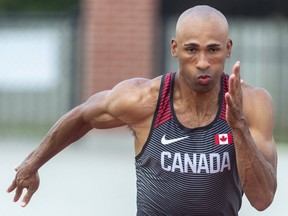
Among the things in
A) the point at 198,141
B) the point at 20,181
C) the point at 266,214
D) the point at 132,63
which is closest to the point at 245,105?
the point at 198,141

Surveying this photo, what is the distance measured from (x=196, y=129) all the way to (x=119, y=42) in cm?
1131

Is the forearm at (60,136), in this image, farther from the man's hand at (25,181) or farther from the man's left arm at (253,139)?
the man's left arm at (253,139)

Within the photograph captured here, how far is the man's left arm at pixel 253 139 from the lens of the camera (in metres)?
5.24

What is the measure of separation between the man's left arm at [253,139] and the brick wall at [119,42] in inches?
445

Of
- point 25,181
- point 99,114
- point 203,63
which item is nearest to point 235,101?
point 203,63

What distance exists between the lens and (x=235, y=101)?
206 inches

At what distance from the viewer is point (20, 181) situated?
639 cm

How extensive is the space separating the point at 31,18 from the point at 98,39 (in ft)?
6.96

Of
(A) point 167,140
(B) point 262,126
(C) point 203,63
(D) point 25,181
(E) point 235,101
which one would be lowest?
(D) point 25,181

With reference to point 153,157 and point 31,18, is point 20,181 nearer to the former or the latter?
point 153,157

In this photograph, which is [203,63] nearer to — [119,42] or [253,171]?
[253,171]

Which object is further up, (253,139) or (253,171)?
(253,139)

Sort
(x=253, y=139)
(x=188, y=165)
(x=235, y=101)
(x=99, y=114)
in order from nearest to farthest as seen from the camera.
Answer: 1. (x=235, y=101)
2. (x=253, y=139)
3. (x=188, y=165)
4. (x=99, y=114)

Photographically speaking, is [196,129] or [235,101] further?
[196,129]
